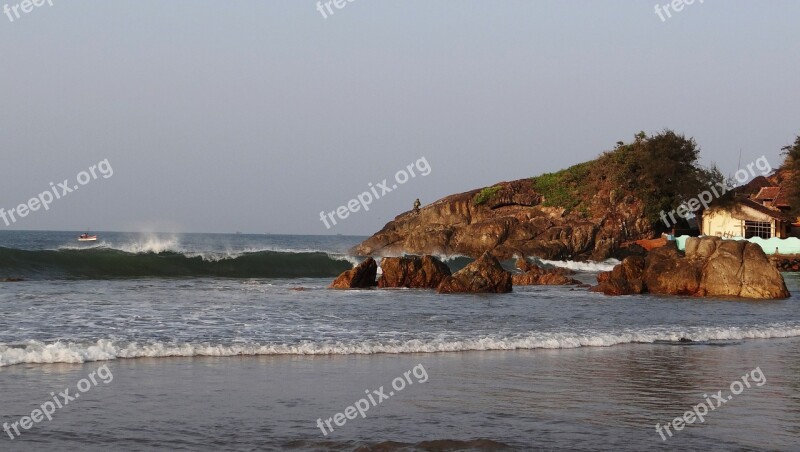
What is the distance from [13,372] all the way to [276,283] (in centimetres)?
2474

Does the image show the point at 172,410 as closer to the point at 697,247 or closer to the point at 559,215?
the point at 697,247

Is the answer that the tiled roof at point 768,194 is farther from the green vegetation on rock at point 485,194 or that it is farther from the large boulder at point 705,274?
the large boulder at point 705,274

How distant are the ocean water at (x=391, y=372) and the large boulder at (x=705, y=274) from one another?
3252 millimetres

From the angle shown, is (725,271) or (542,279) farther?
(542,279)

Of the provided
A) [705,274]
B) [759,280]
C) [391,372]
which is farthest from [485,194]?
[391,372]

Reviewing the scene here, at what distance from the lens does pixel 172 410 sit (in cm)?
1064

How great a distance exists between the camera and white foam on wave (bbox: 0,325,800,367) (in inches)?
568

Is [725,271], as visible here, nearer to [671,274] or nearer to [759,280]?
[759,280]

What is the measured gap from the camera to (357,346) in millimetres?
16594

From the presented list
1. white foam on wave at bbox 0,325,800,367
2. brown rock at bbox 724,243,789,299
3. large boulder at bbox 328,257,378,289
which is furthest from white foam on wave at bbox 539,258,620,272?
white foam on wave at bbox 0,325,800,367

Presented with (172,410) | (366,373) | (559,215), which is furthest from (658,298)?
(559,215)

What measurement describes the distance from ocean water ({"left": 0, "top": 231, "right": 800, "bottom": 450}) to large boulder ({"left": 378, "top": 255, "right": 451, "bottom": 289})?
532cm

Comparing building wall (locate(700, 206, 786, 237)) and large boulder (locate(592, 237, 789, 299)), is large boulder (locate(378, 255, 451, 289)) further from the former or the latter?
building wall (locate(700, 206, 786, 237))

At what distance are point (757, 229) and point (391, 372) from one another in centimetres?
5793
